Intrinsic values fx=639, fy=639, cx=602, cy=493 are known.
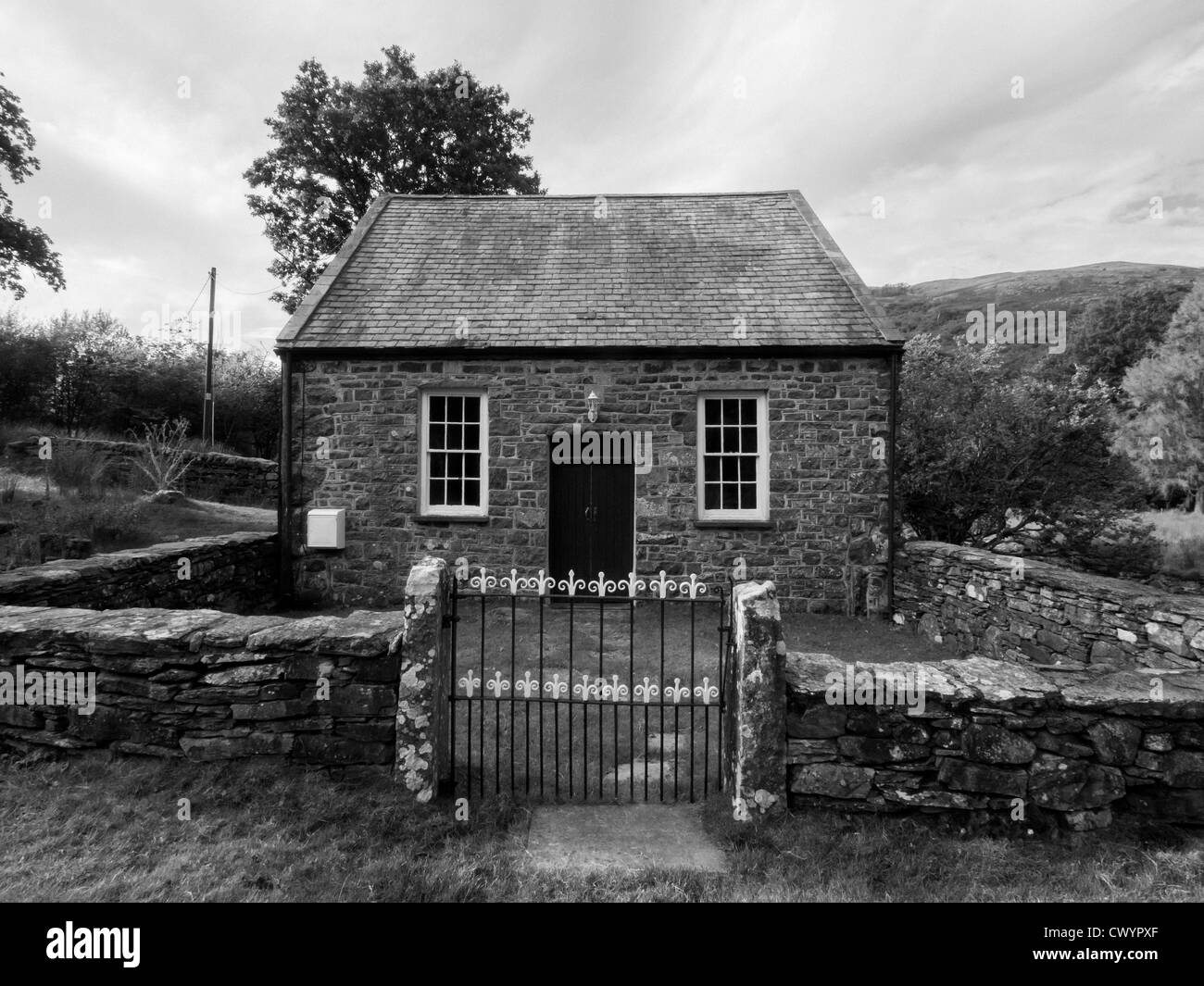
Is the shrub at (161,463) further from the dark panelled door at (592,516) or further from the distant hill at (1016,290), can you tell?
the distant hill at (1016,290)

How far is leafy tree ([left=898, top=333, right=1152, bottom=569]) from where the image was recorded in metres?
10.8

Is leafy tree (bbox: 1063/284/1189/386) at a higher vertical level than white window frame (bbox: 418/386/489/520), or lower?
higher

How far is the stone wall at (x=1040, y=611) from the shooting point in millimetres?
5531

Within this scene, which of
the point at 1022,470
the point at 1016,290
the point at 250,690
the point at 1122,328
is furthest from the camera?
the point at 1016,290

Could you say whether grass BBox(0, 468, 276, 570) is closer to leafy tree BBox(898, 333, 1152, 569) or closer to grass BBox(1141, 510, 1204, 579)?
leafy tree BBox(898, 333, 1152, 569)

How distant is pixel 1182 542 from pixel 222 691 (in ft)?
74.2

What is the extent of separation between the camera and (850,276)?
11.2 metres

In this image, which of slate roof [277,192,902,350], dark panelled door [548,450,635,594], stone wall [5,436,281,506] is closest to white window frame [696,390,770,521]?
slate roof [277,192,902,350]

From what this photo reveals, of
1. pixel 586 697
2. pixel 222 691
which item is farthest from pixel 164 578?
pixel 586 697

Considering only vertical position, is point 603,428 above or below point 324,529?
above

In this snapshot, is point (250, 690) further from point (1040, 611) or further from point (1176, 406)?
point (1176, 406)

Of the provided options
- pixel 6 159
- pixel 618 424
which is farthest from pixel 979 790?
pixel 6 159

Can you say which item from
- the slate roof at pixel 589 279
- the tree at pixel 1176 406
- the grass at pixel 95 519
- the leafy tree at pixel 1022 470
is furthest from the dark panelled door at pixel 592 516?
the tree at pixel 1176 406

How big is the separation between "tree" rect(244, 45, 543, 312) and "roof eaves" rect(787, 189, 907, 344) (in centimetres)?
1554
